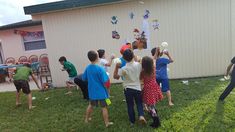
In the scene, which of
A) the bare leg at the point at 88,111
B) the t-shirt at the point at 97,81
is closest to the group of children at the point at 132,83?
the t-shirt at the point at 97,81

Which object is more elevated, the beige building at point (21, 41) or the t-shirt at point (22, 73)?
the beige building at point (21, 41)

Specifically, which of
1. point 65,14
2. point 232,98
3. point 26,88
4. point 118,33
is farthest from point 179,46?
point 26,88

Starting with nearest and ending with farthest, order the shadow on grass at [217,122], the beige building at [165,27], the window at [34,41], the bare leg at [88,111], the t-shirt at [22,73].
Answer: the shadow on grass at [217,122], the bare leg at [88,111], the t-shirt at [22,73], the beige building at [165,27], the window at [34,41]

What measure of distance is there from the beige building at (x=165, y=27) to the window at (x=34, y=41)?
565 cm

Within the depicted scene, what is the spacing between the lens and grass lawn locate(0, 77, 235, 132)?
4.34m

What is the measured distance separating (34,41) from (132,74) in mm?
11509

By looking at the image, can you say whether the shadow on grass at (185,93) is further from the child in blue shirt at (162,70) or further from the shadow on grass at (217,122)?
the shadow on grass at (217,122)

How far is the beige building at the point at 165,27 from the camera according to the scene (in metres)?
7.77

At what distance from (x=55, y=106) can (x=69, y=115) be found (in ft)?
3.31

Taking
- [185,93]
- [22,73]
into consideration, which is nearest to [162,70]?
[185,93]

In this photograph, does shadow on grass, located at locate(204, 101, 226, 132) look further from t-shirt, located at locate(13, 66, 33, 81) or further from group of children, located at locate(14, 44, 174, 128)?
t-shirt, located at locate(13, 66, 33, 81)

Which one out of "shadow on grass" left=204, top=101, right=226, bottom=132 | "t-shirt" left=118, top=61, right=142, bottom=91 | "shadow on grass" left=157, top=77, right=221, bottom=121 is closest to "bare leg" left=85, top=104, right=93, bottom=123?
"t-shirt" left=118, top=61, right=142, bottom=91

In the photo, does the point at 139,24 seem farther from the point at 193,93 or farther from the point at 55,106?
the point at 55,106

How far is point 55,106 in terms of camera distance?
6324 mm
